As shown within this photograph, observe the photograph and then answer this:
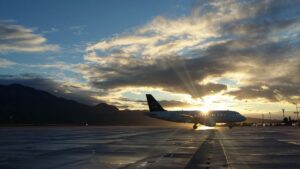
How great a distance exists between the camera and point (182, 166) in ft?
61.8

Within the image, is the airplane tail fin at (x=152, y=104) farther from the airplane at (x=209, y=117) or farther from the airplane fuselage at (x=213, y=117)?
the airplane fuselage at (x=213, y=117)

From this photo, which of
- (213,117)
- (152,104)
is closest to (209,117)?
(213,117)

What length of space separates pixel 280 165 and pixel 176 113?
12527 centimetres

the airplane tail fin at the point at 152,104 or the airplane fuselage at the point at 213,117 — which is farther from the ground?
the airplane tail fin at the point at 152,104

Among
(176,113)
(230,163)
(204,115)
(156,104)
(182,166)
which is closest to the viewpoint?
(182,166)

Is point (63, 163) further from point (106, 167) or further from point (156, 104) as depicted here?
point (156, 104)

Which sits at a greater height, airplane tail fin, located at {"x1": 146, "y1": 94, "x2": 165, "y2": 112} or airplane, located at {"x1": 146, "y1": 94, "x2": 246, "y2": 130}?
airplane tail fin, located at {"x1": 146, "y1": 94, "x2": 165, "y2": 112}

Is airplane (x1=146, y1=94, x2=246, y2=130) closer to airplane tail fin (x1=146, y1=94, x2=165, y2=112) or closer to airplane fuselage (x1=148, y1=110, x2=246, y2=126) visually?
airplane fuselage (x1=148, y1=110, x2=246, y2=126)

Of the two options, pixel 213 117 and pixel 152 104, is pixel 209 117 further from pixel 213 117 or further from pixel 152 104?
pixel 152 104

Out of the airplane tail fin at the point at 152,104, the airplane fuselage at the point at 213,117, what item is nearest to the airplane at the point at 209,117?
the airplane fuselage at the point at 213,117

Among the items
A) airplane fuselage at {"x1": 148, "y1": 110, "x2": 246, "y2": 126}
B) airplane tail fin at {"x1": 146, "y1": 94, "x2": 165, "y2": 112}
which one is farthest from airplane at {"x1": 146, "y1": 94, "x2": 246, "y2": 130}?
airplane tail fin at {"x1": 146, "y1": 94, "x2": 165, "y2": 112}

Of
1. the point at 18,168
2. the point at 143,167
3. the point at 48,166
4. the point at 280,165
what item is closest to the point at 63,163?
the point at 48,166

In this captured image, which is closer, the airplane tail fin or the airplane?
the airplane

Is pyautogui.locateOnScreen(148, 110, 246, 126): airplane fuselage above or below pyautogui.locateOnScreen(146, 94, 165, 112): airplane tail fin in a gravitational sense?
below
